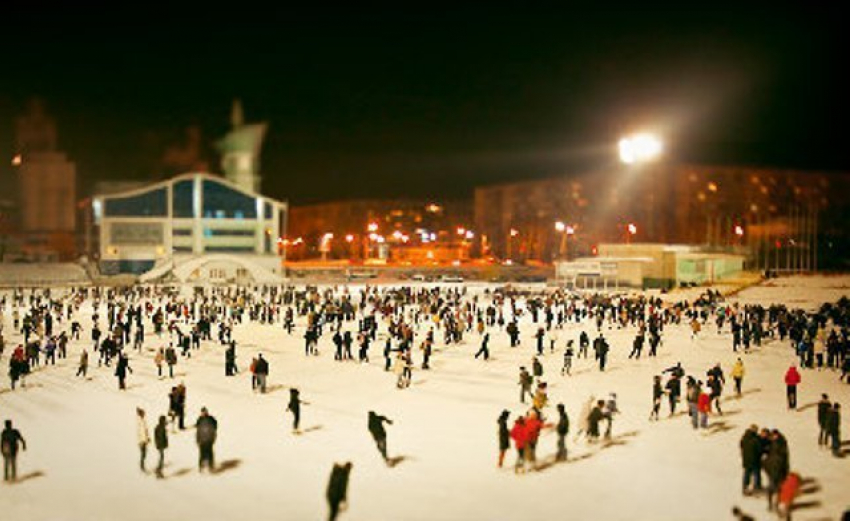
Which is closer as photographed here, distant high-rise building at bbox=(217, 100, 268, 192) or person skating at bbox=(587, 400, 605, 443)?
person skating at bbox=(587, 400, 605, 443)

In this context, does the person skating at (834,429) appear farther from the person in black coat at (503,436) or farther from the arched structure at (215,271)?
the arched structure at (215,271)

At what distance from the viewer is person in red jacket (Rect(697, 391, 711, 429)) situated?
14.0 m

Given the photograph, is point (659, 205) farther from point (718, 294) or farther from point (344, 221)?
point (344, 221)

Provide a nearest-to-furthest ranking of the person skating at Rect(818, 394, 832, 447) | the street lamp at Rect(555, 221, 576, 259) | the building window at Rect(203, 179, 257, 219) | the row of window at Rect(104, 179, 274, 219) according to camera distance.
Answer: the person skating at Rect(818, 394, 832, 447)
the street lamp at Rect(555, 221, 576, 259)
the row of window at Rect(104, 179, 274, 219)
the building window at Rect(203, 179, 257, 219)

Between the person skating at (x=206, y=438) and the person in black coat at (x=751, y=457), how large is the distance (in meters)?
7.74

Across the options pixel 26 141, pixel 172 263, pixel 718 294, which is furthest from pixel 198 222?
pixel 718 294

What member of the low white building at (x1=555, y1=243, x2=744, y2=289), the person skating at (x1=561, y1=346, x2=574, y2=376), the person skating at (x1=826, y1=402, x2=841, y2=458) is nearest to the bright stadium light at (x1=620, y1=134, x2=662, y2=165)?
the low white building at (x1=555, y1=243, x2=744, y2=289)

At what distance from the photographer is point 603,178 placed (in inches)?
3858

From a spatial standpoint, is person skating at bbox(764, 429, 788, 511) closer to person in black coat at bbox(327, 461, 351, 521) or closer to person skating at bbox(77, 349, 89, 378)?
person in black coat at bbox(327, 461, 351, 521)

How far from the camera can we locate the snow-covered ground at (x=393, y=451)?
10383 millimetres

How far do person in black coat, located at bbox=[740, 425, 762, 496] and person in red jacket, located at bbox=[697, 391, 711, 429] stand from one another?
3.06 m

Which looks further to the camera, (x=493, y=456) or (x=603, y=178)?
(x=603, y=178)

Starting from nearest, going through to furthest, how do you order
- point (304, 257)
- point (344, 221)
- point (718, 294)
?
1. point (718, 294)
2. point (304, 257)
3. point (344, 221)

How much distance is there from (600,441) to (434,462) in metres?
3.18
